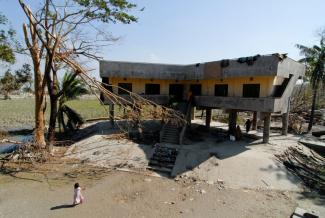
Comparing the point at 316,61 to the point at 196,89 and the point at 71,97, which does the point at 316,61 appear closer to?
the point at 196,89

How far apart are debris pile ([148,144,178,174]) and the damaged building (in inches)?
74.2

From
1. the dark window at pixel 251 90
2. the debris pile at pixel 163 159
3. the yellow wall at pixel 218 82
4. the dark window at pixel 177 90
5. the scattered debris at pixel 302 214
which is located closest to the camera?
the scattered debris at pixel 302 214

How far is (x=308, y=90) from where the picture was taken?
38.2m

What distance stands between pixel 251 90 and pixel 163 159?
30.3 feet

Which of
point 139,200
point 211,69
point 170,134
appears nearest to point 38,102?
point 170,134

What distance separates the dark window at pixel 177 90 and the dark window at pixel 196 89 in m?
1.42

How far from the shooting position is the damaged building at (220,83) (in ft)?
63.3

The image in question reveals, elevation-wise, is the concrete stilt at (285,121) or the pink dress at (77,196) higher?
the concrete stilt at (285,121)

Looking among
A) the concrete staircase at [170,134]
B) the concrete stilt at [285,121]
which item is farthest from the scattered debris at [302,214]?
the concrete stilt at [285,121]

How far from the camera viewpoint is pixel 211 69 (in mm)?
22656

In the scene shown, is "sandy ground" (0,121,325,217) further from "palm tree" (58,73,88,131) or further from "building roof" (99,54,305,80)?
"palm tree" (58,73,88,131)

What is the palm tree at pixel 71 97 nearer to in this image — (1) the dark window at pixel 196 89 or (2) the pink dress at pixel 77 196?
(1) the dark window at pixel 196 89

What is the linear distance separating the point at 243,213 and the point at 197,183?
156 inches

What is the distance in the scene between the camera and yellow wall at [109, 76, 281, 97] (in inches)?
772
